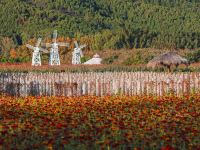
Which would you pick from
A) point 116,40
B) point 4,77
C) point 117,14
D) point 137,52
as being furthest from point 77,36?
point 4,77

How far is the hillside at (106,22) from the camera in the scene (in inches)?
3686

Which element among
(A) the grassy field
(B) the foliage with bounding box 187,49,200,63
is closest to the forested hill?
(B) the foliage with bounding box 187,49,200,63

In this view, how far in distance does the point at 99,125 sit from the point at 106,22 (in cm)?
10855

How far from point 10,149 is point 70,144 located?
1110 mm

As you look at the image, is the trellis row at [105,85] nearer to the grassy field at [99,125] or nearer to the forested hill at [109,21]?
the grassy field at [99,125]

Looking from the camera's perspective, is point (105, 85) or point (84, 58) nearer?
point (105, 85)

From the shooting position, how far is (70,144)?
35.8 feet

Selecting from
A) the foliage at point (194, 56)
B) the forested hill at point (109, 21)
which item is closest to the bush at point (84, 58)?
the forested hill at point (109, 21)

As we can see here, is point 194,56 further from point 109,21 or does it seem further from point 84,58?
point 109,21

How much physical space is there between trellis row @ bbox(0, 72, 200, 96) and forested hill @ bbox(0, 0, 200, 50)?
6024cm

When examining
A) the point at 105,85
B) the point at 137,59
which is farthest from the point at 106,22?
the point at 105,85

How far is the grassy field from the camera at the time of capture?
11102mm

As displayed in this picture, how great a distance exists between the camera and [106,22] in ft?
399

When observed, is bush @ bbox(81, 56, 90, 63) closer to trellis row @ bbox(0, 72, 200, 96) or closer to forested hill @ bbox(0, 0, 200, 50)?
forested hill @ bbox(0, 0, 200, 50)
